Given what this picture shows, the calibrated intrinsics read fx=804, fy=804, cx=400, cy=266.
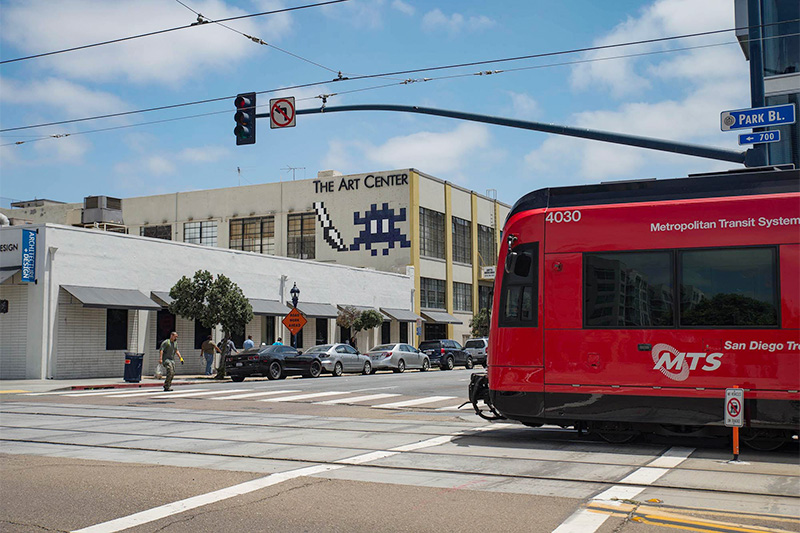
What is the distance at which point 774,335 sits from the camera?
32.1 feet

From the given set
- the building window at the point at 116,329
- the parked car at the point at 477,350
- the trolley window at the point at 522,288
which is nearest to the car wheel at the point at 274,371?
the building window at the point at 116,329

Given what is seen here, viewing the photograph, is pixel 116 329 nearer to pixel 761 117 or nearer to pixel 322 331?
pixel 322 331

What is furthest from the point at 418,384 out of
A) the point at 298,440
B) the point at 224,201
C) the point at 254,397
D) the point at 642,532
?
the point at 224,201

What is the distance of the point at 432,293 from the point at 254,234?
13773 millimetres

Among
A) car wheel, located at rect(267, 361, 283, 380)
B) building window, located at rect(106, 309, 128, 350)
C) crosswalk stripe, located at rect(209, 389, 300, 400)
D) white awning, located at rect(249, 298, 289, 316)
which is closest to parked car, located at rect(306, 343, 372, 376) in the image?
car wheel, located at rect(267, 361, 283, 380)

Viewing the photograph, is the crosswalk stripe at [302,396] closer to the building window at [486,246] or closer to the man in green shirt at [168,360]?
the man in green shirt at [168,360]

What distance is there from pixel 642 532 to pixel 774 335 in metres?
4.62

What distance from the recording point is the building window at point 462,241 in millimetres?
60822

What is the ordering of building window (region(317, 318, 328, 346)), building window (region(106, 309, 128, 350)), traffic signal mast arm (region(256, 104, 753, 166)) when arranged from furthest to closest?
building window (region(317, 318, 328, 346)) < building window (region(106, 309, 128, 350)) < traffic signal mast arm (region(256, 104, 753, 166))

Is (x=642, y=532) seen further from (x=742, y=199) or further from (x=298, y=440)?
(x=298, y=440)

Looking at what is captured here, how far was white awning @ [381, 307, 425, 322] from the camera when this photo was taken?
5050 centimetres

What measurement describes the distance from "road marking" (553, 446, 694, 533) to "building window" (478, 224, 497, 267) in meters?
53.8

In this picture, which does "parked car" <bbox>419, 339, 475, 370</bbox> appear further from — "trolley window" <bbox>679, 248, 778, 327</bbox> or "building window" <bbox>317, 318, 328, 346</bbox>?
"trolley window" <bbox>679, 248, 778, 327</bbox>

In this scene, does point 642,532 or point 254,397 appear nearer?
point 642,532
